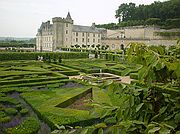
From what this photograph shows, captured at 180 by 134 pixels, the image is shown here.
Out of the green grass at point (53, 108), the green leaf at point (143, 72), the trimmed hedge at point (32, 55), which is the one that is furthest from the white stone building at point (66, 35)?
the green leaf at point (143, 72)

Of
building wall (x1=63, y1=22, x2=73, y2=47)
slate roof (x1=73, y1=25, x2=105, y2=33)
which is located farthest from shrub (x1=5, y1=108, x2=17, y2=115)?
slate roof (x1=73, y1=25, x2=105, y2=33)

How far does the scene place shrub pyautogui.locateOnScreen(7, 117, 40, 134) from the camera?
7.92 m

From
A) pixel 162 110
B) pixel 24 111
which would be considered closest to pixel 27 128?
pixel 24 111

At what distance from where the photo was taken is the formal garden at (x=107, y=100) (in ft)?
4.67

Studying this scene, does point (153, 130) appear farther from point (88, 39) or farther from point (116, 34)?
point (88, 39)

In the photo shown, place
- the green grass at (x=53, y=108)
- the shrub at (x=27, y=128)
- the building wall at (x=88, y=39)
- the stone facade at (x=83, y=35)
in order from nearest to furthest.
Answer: the shrub at (x=27, y=128) < the green grass at (x=53, y=108) < the stone facade at (x=83, y=35) < the building wall at (x=88, y=39)

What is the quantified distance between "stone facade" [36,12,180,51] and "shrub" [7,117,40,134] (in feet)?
141

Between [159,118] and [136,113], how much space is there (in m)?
0.15

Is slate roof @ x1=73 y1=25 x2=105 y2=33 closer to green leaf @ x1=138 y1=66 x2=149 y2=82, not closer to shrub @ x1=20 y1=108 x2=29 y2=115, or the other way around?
shrub @ x1=20 y1=108 x2=29 y2=115

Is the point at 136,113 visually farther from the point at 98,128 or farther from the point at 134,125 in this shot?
the point at 98,128

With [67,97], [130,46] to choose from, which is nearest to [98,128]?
[130,46]

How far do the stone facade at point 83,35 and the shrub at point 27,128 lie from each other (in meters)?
42.9

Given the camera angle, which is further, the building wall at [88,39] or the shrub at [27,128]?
the building wall at [88,39]

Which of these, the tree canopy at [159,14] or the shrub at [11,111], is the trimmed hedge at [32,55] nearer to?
the shrub at [11,111]
